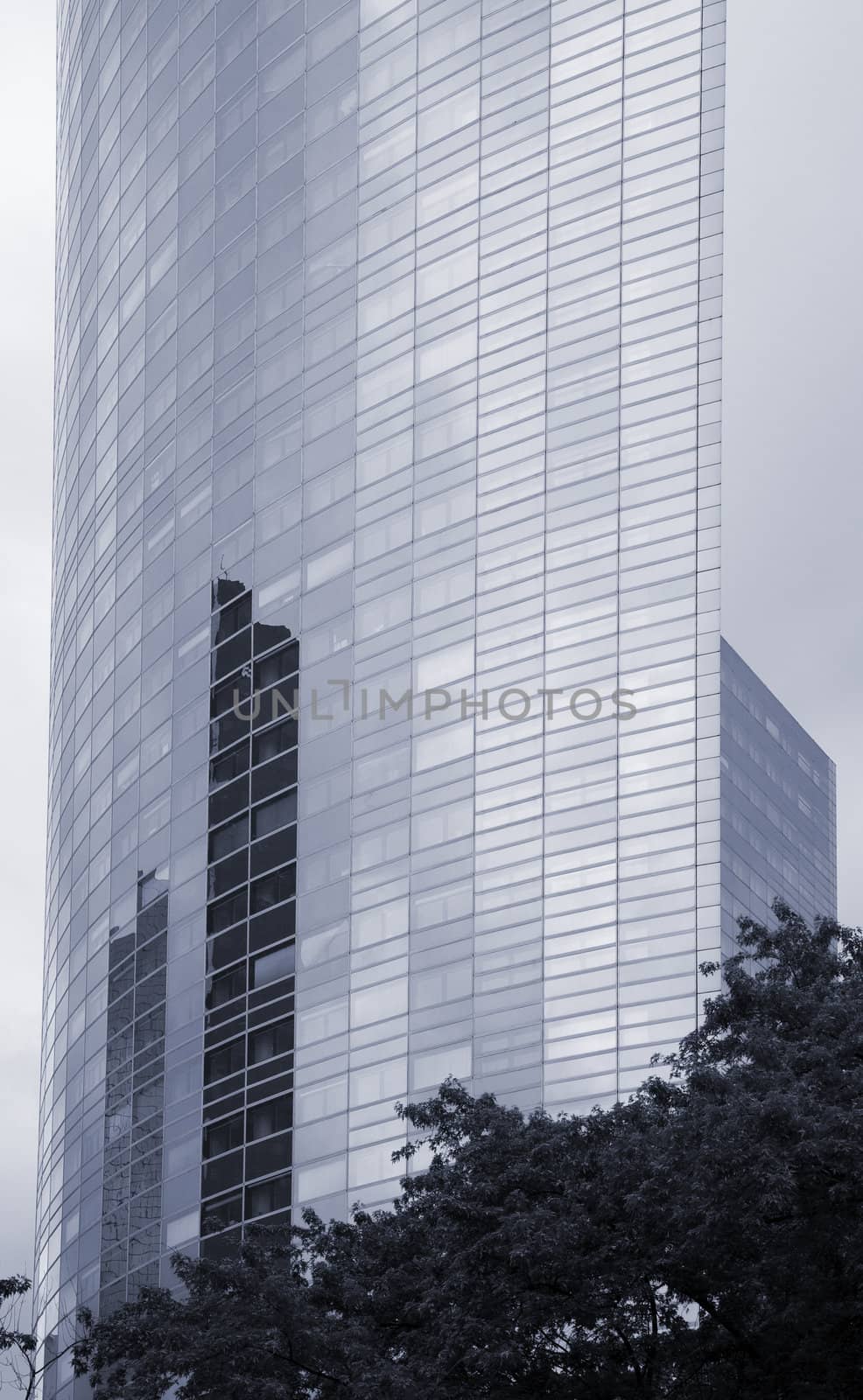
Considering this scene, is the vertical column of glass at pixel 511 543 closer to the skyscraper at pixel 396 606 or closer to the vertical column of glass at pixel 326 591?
the skyscraper at pixel 396 606

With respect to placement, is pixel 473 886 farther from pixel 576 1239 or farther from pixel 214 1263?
pixel 576 1239

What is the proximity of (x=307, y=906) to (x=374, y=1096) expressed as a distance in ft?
25.7

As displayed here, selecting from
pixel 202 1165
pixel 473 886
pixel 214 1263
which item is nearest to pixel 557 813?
pixel 473 886

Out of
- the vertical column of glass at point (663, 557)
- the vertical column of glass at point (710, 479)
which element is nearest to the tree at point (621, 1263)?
the vertical column of glass at point (710, 479)

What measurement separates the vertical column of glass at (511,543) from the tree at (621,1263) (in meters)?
33.2

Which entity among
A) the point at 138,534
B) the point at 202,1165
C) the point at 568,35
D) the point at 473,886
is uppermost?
the point at 568,35

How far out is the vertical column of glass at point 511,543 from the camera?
235ft

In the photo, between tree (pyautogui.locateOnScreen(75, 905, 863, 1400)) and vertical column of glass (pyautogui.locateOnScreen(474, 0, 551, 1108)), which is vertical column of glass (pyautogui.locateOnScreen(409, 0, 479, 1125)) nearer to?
vertical column of glass (pyautogui.locateOnScreen(474, 0, 551, 1108))

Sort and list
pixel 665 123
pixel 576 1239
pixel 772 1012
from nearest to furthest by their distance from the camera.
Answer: pixel 576 1239 → pixel 772 1012 → pixel 665 123

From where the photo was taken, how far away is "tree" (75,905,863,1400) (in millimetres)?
28312

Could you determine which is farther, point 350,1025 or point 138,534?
point 138,534

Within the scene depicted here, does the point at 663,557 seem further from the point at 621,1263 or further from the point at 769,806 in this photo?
the point at 769,806

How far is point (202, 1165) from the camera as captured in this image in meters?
77.2

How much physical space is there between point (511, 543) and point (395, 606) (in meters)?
5.37
